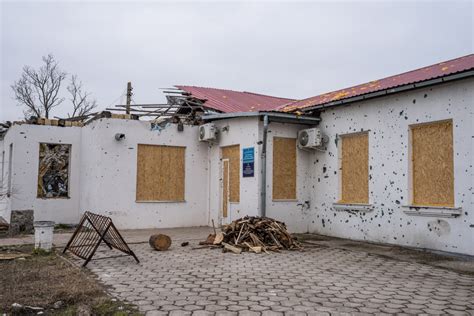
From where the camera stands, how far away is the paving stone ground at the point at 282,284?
4859mm

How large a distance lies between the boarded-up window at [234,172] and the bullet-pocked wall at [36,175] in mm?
4961

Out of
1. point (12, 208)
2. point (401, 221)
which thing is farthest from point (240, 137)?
point (12, 208)

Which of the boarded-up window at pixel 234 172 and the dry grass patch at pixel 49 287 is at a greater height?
the boarded-up window at pixel 234 172

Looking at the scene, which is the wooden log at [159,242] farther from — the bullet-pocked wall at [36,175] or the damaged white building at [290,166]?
the bullet-pocked wall at [36,175]

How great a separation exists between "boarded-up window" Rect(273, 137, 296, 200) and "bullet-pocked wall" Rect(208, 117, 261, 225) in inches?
22.8

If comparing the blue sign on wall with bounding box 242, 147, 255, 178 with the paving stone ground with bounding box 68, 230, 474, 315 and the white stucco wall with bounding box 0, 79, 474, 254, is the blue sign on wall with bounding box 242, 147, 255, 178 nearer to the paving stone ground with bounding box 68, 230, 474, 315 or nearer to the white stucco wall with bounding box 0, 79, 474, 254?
the white stucco wall with bounding box 0, 79, 474, 254

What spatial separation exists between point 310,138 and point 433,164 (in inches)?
138

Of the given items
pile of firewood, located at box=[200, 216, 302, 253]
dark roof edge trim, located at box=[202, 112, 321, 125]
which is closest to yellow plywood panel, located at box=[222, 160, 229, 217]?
dark roof edge trim, located at box=[202, 112, 321, 125]

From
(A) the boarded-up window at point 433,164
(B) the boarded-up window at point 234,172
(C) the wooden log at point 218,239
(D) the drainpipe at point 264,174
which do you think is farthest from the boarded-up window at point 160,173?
(A) the boarded-up window at point 433,164

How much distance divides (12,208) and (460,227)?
A: 11.9 metres

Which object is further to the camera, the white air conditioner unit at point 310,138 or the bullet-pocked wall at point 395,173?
the white air conditioner unit at point 310,138

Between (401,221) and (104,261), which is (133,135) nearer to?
(104,261)

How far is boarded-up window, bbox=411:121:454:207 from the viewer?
8633 millimetres

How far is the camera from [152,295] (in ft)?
17.5
